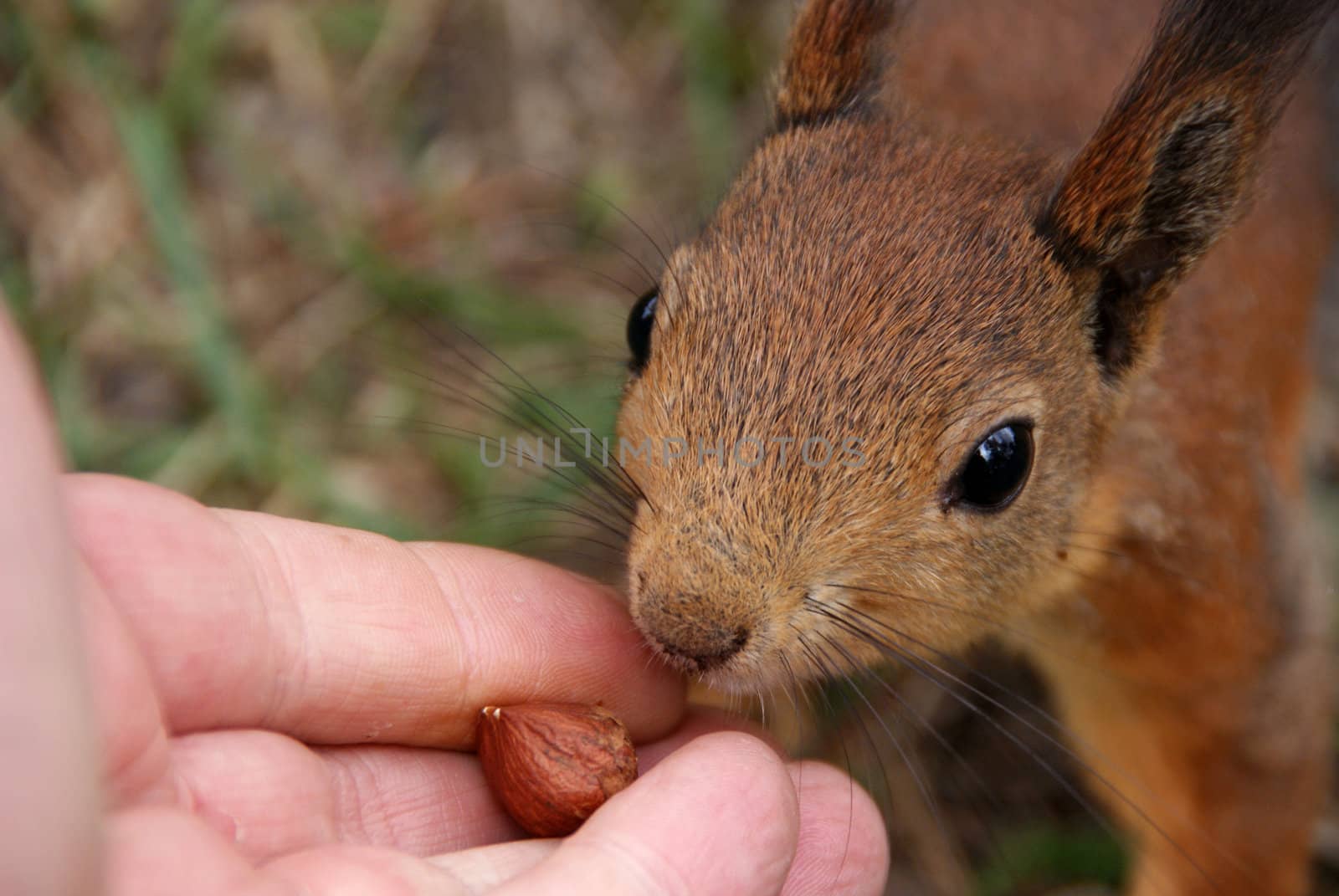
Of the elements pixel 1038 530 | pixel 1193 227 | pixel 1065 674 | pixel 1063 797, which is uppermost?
pixel 1193 227

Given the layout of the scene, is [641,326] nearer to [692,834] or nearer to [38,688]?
[692,834]

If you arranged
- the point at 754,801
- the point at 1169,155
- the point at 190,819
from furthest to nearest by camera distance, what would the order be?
the point at 1169,155
the point at 754,801
the point at 190,819

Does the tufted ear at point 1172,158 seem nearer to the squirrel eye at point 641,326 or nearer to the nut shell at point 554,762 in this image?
the squirrel eye at point 641,326

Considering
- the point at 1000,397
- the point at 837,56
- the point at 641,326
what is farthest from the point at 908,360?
the point at 837,56

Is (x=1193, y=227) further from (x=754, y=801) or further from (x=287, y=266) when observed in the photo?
(x=287, y=266)

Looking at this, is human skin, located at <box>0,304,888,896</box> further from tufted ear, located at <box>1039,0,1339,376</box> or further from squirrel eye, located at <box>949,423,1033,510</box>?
tufted ear, located at <box>1039,0,1339,376</box>

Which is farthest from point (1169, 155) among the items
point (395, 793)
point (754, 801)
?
point (395, 793)
